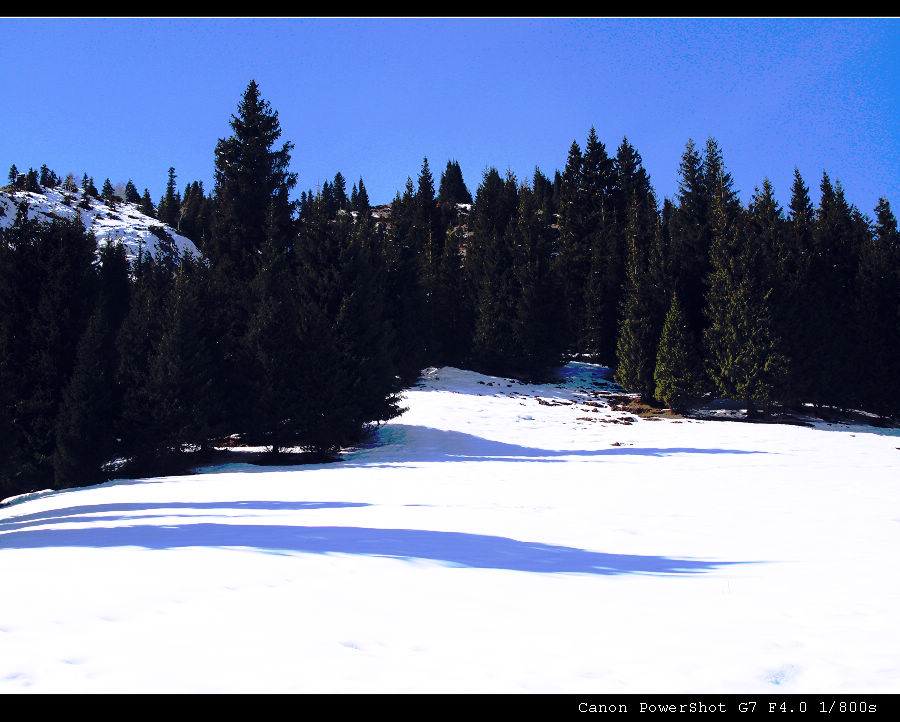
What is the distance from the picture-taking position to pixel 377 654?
3.40m

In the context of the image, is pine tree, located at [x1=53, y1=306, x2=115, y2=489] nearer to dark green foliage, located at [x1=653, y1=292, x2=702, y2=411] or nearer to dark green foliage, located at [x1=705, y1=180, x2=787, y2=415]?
dark green foliage, located at [x1=653, y1=292, x2=702, y2=411]

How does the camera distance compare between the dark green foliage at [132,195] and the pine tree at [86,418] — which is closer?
the pine tree at [86,418]

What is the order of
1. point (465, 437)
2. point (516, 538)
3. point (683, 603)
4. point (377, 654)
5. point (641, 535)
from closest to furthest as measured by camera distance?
1. point (377, 654)
2. point (683, 603)
3. point (516, 538)
4. point (641, 535)
5. point (465, 437)

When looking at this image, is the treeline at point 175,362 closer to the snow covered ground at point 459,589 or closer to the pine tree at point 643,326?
the snow covered ground at point 459,589

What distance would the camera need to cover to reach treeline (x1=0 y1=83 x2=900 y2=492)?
17578 millimetres

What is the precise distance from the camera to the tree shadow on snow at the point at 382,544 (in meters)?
5.83

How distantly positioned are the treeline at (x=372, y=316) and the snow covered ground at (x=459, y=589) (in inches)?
252

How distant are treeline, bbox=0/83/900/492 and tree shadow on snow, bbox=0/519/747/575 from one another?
34.2ft

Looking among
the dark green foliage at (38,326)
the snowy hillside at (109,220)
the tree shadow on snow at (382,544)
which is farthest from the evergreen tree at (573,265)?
the snowy hillside at (109,220)

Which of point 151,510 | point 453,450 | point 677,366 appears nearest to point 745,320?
point 677,366

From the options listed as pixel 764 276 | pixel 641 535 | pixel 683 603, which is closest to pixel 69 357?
pixel 641 535

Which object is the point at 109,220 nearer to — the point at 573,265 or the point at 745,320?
the point at 573,265
